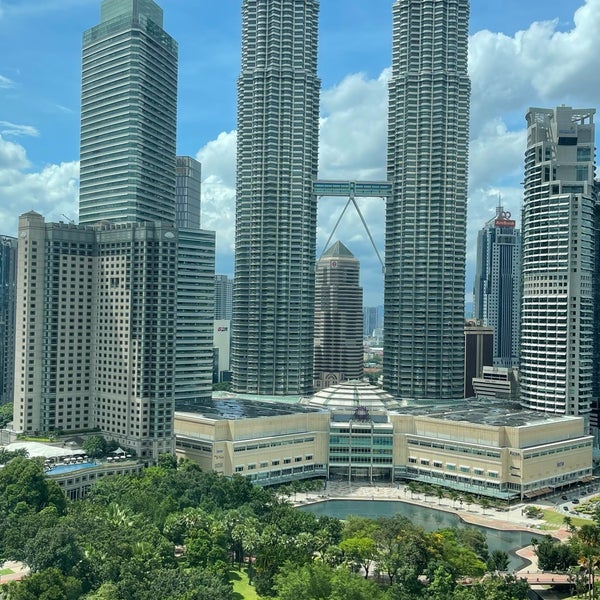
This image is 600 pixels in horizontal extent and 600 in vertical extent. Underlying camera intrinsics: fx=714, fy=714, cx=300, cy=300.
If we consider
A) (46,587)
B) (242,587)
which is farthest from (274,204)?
(46,587)

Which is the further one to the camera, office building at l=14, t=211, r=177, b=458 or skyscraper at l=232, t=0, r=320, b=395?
skyscraper at l=232, t=0, r=320, b=395

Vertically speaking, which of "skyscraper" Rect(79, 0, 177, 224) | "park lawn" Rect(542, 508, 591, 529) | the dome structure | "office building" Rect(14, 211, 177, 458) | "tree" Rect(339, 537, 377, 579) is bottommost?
"park lawn" Rect(542, 508, 591, 529)

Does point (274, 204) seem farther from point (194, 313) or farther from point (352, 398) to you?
point (352, 398)

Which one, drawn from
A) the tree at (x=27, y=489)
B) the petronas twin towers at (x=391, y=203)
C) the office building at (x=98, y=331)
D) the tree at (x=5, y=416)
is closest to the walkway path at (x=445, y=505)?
the office building at (x=98, y=331)

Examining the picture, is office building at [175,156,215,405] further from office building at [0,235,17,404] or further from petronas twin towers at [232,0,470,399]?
office building at [0,235,17,404]

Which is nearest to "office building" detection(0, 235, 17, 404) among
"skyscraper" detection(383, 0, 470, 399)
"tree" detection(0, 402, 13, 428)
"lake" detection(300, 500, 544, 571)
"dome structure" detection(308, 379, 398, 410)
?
"tree" detection(0, 402, 13, 428)

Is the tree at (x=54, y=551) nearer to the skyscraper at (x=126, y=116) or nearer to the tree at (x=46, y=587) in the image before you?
the tree at (x=46, y=587)
